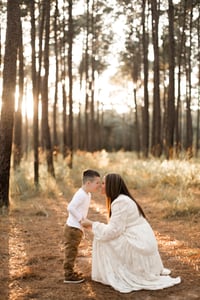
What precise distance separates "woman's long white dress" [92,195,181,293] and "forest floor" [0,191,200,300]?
163 millimetres

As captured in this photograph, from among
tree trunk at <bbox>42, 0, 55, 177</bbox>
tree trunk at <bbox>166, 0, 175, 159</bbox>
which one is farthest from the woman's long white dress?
tree trunk at <bbox>166, 0, 175, 159</bbox>

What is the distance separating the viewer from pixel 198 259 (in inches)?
264

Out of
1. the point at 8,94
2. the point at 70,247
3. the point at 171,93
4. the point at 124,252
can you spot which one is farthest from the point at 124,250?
the point at 171,93

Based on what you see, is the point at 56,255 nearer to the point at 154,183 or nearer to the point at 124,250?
the point at 124,250

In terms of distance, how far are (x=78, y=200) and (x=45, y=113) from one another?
10.9m

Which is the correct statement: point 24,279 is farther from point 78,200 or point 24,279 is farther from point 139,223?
point 139,223

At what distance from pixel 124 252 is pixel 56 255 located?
1856mm

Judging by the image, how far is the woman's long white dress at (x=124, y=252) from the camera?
18.0 ft

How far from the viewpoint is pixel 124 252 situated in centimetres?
550

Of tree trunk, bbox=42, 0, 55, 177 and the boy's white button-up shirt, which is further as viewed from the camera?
tree trunk, bbox=42, 0, 55, 177

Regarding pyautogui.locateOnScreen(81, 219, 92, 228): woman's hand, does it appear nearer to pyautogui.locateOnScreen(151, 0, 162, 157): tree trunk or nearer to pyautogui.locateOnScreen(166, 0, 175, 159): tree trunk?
pyautogui.locateOnScreen(166, 0, 175, 159): tree trunk

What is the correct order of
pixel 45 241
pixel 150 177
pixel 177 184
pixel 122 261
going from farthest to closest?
1. pixel 150 177
2. pixel 177 184
3. pixel 45 241
4. pixel 122 261

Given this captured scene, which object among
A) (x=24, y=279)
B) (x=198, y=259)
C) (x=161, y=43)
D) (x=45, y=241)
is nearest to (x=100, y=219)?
(x=45, y=241)

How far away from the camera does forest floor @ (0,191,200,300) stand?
5.24 metres
